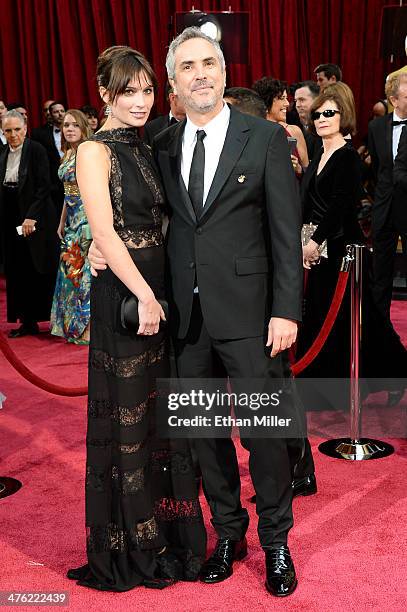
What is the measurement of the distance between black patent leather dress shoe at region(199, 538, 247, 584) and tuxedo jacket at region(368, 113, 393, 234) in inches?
113

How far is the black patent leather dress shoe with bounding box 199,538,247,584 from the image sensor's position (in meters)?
3.07

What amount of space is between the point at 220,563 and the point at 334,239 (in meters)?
2.06

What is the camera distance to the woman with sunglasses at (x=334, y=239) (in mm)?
4559

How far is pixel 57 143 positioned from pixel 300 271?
23.7ft

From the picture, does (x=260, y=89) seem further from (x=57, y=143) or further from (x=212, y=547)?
(x=57, y=143)

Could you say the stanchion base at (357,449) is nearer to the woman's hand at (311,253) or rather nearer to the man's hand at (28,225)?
the woman's hand at (311,253)

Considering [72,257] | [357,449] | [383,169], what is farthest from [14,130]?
[357,449]

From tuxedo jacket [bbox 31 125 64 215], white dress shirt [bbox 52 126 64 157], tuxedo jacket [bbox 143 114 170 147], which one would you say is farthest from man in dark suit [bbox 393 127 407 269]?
white dress shirt [bbox 52 126 64 157]

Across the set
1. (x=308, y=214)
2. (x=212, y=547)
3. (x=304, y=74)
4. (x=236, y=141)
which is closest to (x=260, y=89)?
(x=308, y=214)

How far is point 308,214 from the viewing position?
4.67m

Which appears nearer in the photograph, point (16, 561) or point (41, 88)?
point (16, 561)
